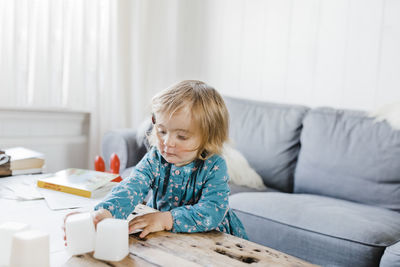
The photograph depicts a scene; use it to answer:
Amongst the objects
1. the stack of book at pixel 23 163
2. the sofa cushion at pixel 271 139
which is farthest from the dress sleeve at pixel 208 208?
the sofa cushion at pixel 271 139

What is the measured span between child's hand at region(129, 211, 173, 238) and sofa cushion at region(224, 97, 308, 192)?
1328 mm

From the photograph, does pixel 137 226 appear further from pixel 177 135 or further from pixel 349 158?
pixel 349 158

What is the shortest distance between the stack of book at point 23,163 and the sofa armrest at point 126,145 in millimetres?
581

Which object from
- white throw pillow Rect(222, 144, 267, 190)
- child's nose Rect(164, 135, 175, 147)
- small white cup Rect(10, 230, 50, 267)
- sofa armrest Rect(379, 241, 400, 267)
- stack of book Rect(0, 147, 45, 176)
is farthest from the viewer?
white throw pillow Rect(222, 144, 267, 190)

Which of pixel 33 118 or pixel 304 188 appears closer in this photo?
pixel 304 188

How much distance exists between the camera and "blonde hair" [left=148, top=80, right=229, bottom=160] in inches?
42.2

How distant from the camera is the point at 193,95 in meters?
1.09

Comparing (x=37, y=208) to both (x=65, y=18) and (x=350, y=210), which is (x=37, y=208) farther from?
(x=65, y=18)

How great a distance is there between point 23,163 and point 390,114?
5.53ft

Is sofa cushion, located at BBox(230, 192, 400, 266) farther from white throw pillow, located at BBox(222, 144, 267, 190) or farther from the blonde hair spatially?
the blonde hair

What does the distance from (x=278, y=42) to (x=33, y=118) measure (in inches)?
64.7

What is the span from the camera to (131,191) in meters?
1.04

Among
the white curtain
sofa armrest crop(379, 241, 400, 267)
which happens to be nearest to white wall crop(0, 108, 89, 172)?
the white curtain

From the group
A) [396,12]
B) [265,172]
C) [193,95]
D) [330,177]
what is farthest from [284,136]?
[193,95]
